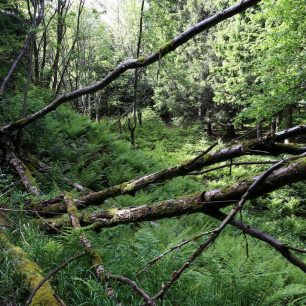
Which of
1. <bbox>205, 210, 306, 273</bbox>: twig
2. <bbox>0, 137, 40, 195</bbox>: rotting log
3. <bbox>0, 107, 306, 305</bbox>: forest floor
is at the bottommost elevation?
<bbox>0, 107, 306, 305</bbox>: forest floor

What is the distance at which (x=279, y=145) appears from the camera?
8.55 feet

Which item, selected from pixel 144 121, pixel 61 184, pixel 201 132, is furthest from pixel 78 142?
pixel 144 121

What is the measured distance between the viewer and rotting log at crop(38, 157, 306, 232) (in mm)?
2229

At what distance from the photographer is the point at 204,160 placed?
311cm

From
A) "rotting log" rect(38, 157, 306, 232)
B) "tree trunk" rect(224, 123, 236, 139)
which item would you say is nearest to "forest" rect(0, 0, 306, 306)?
"rotting log" rect(38, 157, 306, 232)

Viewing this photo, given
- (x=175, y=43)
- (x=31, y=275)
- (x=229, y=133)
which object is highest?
(x=175, y=43)

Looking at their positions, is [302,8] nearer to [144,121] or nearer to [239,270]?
[239,270]

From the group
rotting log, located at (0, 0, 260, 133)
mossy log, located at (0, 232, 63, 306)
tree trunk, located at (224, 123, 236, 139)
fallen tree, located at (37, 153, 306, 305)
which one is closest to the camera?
fallen tree, located at (37, 153, 306, 305)

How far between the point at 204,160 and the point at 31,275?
1.78m

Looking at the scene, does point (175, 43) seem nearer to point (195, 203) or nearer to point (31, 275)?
point (195, 203)

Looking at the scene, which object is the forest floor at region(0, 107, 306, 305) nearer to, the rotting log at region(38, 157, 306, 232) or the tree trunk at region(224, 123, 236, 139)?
the rotting log at region(38, 157, 306, 232)

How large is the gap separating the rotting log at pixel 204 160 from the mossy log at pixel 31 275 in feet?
3.16

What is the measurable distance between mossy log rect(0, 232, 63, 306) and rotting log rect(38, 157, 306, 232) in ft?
2.59

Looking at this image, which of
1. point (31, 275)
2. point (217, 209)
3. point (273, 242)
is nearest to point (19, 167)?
point (31, 275)
